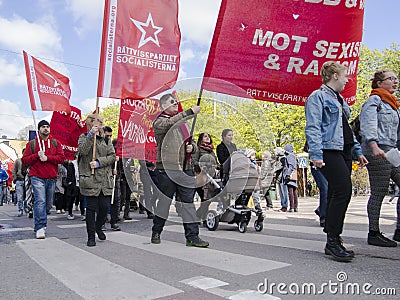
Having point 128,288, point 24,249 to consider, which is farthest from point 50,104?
point 128,288

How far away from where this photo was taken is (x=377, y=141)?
16.1ft

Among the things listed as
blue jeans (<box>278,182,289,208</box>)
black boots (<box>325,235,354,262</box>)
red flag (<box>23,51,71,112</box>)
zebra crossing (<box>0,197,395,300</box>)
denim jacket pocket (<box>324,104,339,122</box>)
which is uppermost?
red flag (<box>23,51,71,112</box>)

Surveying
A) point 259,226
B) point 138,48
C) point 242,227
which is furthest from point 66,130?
point 259,226

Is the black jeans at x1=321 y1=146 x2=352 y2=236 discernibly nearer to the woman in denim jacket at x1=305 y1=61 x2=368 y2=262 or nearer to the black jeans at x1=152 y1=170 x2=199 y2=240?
the woman in denim jacket at x1=305 y1=61 x2=368 y2=262

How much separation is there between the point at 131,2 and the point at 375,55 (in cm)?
3383

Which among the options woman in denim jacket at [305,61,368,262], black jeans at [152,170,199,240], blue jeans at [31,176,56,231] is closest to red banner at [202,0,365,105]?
black jeans at [152,170,199,240]

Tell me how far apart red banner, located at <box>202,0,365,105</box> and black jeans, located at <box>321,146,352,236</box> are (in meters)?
1.86

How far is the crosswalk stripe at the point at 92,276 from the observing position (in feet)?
10.7

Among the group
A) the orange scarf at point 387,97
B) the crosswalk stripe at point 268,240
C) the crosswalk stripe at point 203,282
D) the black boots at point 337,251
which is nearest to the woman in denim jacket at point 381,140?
the orange scarf at point 387,97

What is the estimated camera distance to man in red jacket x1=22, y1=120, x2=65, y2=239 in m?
6.43

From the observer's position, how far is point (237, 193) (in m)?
6.86

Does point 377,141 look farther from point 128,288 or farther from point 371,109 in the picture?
point 128,288

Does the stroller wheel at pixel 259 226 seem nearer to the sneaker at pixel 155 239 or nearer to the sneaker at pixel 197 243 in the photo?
the sneaker at pixel 197 243

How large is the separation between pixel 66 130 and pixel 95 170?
562 centimetres
